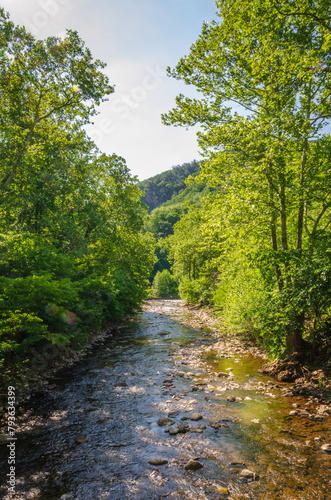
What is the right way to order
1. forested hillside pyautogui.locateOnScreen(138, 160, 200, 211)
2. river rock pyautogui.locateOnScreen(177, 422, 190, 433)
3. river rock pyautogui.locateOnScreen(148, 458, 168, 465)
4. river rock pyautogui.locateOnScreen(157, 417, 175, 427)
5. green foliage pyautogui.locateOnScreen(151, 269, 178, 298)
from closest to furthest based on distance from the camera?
river rock pyautogui.locateOnScreen(148, 458, 168, 465)
river rock pyautogui.locateOnScreen(177, 422, 190, 433)
river rock pyautogui.locateOnScreen(157, 417, 175, 427)
green foliage pyautogui.locateOnScreen(151, 269, 178, 298)
forested hillside pyautogui.locateOnScreen(138, 160, 200, 211)

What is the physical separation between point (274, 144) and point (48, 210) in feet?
52.6

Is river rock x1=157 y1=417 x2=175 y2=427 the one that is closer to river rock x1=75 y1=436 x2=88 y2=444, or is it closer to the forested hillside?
river rock x1=75 y1=436 x2=88 y2=444

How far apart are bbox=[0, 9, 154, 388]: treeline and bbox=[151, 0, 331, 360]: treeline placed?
6.41m

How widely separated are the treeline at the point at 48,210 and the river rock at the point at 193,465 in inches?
207

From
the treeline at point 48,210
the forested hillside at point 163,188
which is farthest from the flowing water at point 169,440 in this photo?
the forested hillside at point 163,188

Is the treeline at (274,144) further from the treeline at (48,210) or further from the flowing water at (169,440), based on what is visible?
the treeline at (48,210)

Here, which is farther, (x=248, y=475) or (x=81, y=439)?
(x=81, y=439)

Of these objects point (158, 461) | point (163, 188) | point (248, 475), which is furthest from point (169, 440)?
point (163, 188)

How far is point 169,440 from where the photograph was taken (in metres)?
5.80

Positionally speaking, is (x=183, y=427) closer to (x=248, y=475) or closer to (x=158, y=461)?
(x=158, y=461)

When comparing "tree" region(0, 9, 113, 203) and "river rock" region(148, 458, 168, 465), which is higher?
"tree" region(0, 9, 113, 203)

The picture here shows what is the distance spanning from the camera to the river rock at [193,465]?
4824mm

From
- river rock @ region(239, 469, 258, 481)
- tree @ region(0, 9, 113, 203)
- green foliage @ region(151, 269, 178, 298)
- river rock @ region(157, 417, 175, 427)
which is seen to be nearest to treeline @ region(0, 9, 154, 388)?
tree @ region(0, 9, 113, 203)

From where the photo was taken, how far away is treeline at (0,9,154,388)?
29.5 ft
